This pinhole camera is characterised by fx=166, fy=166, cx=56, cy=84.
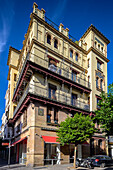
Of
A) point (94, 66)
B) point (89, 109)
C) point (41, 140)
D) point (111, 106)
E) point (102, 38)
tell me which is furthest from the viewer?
point (102, 38)

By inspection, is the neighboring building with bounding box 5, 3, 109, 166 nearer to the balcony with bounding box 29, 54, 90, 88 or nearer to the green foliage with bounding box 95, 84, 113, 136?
the balcony with bounding box 29, 54, 90, 88

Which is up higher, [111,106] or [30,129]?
[111,106]

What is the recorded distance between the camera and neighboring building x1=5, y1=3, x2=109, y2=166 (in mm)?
18641

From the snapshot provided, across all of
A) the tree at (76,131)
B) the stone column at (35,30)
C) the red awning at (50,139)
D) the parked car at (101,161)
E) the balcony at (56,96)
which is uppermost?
the stone column at (35,30)

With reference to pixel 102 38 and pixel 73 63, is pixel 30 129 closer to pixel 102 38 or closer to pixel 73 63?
pixel 73 63

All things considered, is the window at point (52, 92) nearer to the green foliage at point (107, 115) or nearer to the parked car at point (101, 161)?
the green foliage at point (107, 115)

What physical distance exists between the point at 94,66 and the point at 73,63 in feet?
14.3

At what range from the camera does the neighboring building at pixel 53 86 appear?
61.2ft

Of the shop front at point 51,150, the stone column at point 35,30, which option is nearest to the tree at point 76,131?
the shop front at point 51,150

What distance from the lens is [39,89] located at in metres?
20.0

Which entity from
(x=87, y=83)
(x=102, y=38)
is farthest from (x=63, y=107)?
(x=102, y=38)

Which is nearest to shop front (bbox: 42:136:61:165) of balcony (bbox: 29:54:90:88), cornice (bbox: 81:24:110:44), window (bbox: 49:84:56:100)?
window (bbox: 49:84:56:100)

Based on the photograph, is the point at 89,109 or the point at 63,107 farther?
the point at 89,109

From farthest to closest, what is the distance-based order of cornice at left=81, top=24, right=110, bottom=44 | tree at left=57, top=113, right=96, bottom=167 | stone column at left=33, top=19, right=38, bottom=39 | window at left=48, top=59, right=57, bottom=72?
cornice at left=81, top=24, right=110, bottom=44, window at left=48, top=59, right=57, bottom=72, stone column at left=33, top=19, right=38, bottom=39, tree at left=57, top=113, right=96, bottom=167
